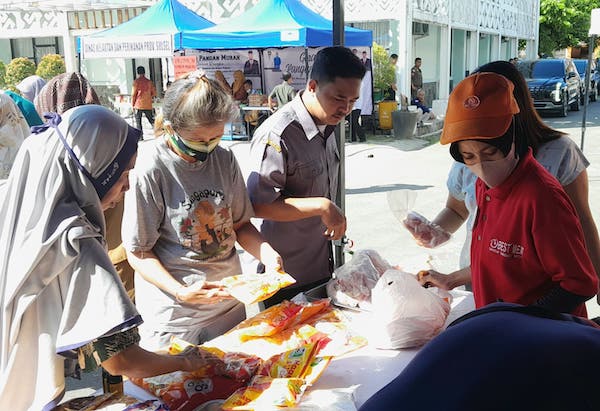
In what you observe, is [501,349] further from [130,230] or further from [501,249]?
[130,230]

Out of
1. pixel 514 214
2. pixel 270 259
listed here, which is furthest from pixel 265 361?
pixel 514 214

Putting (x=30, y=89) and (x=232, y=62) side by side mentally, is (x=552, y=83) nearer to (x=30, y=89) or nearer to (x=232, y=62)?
(x=232, y=62)

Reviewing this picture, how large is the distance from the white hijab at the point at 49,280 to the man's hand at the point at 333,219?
1.11m

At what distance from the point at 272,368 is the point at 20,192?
89 cm

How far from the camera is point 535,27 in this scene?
32.8m

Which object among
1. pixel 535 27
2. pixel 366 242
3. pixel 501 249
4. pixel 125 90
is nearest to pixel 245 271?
pixel 501 249

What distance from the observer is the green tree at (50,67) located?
18375mm

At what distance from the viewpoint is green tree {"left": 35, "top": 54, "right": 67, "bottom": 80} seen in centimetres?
1838

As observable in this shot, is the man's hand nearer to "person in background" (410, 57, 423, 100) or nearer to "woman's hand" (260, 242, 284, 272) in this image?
"woman's hand" (260, 242, 284, 272)

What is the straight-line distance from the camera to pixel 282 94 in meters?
12.5

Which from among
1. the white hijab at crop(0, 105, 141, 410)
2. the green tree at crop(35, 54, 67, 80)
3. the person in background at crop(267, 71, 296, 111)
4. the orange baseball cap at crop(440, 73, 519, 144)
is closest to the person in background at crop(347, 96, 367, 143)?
the person in background at crop(267, 71, 296, 111)

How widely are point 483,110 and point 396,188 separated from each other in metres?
7.34

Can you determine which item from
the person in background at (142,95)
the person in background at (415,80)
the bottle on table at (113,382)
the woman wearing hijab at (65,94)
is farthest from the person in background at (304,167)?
the person in background at (415,80)

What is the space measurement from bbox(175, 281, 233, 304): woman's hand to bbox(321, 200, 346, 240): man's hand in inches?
24.6
